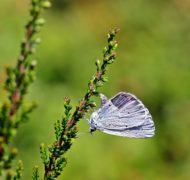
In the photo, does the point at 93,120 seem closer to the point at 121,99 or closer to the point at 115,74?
the point at 121,99

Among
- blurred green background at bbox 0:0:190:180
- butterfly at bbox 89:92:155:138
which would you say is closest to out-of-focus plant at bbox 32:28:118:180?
butterfly at bbox 89:92:155:138

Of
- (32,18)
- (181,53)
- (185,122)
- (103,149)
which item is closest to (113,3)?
(181,53)

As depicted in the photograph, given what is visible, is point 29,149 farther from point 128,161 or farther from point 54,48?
point 54,48

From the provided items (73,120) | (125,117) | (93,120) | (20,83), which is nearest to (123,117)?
(125,117)

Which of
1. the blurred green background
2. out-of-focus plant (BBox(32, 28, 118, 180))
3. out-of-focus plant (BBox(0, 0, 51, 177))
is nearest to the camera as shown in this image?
out-of-focus plant (BBox(0, 0, 51, 177))

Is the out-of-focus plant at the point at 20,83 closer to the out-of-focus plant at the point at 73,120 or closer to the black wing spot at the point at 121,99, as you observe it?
the out-of-focus plant at the point at 73,120

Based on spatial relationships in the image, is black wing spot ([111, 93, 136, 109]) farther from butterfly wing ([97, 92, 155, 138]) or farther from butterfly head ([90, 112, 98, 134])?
butterfly head ([90, 112, 98, 134])

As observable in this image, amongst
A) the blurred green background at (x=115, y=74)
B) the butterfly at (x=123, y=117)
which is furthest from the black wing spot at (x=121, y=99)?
the blurred green background at (x=115, y=74)
